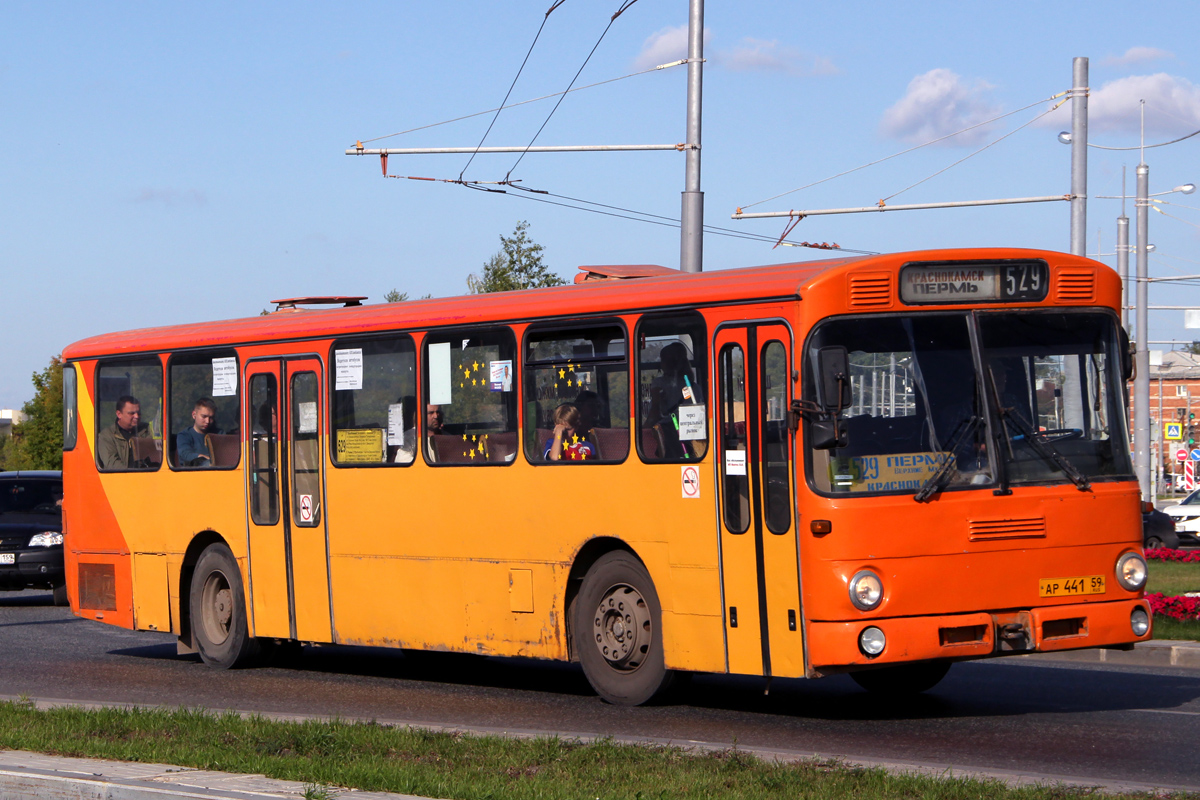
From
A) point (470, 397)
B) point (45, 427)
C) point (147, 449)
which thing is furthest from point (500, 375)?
point (45, 427)

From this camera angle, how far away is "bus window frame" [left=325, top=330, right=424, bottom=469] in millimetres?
12703

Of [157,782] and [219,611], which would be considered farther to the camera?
[219,611]

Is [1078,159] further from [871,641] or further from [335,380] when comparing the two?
[871,641]

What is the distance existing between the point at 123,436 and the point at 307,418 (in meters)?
2.88

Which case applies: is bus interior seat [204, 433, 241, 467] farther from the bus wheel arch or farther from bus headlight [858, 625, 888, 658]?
bus headlight [858, 625, 888, 658]

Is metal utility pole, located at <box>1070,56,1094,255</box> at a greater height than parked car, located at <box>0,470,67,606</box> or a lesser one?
greater

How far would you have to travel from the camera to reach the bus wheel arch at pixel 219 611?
14406 mm

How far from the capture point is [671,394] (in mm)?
10766

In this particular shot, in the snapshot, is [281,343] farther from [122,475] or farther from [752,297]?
[752,297]

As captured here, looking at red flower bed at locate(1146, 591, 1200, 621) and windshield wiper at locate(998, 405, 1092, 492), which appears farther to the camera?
red flower bed at locate(1146, 591, 1200, 621)

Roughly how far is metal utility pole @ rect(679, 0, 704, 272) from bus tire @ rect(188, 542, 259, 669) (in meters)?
6.33

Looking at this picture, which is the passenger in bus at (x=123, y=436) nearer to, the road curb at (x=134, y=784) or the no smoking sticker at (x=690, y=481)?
the no smoking sticker at (x=690, y=481)

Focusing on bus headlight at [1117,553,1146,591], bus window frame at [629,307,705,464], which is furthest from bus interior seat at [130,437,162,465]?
bus headlight at [1117,553,1146,591]

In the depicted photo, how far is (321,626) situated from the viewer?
44.5ft
